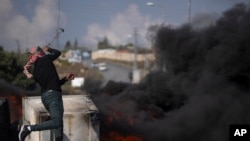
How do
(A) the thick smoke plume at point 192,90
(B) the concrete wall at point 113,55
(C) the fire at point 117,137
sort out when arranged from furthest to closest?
(B) the concrete wall at point 113,55 < (A) the thick smoke plume at point 192,90 < (C) the fire at point 117,137

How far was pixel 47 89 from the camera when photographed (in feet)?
24.3

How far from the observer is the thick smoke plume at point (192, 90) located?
12.7 meters

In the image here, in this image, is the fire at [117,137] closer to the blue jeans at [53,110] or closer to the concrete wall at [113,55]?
the blue jeans at [53,110]

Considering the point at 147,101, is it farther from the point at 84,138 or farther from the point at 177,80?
the point at 84,138

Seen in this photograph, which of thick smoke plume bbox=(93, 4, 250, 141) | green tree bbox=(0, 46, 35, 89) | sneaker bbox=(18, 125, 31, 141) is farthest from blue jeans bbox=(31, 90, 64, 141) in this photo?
green tree bbox=(0, 46, 35, 89)

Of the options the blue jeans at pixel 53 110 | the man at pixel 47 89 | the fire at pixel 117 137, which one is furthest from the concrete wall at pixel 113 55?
the blue jeans at pixel 53 110

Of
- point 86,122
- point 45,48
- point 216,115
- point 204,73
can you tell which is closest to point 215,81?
point 204,73

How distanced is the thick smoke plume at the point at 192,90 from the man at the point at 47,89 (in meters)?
4.07

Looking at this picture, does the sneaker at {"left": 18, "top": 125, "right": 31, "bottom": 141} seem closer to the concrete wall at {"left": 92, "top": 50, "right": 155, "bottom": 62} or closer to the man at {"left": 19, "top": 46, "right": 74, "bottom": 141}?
the man at {"left": 19, "top": 46, "right": 74, "bottom": 141}

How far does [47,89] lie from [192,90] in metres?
9.74

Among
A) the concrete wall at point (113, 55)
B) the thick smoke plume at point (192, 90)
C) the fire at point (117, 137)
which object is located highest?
the concrete wall at point (113, 55)

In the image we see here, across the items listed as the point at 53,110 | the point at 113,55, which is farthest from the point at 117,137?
the point at 113,55

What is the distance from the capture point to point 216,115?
13656mm

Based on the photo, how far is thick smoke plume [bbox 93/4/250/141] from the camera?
12.7 m
